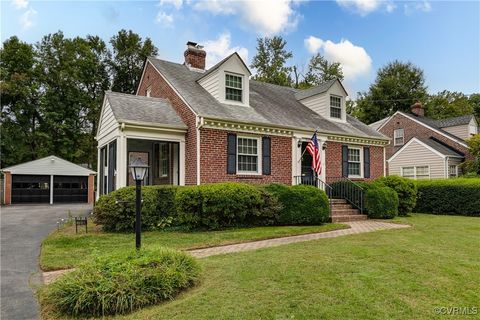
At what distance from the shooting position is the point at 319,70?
35.8 metres

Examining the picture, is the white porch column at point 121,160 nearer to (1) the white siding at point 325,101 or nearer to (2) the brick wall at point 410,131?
(1) the white siding at point 325,101

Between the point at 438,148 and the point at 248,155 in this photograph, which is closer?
the point at 248,155

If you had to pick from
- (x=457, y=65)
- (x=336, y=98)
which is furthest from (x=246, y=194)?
(x=457, y=65)

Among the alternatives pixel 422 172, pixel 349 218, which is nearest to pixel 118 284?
pixel 349 218

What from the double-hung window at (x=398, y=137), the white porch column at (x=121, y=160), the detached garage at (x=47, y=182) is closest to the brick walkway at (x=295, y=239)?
the white porch column at (x=121, y=160)

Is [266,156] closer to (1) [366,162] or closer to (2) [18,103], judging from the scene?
(1) [366,162]

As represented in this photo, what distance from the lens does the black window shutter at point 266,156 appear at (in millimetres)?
12781

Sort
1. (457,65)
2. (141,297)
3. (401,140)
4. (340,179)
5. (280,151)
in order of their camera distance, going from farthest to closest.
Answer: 1. (401,140)
2. (457,65)
3. (340,179)
4. (280,151)
5. (141,297)

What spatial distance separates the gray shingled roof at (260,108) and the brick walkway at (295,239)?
16.1 feet

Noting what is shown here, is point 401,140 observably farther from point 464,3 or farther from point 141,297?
point 141,297

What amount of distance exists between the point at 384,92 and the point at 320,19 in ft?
86.8

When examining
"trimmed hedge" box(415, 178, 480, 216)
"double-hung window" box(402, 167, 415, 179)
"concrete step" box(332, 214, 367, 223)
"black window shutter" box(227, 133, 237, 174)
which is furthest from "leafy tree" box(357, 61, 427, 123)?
"black window shutter" box(227, 133, 237, 174)

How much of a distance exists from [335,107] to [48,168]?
67.9 ft

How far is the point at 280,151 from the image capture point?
13258 mm
